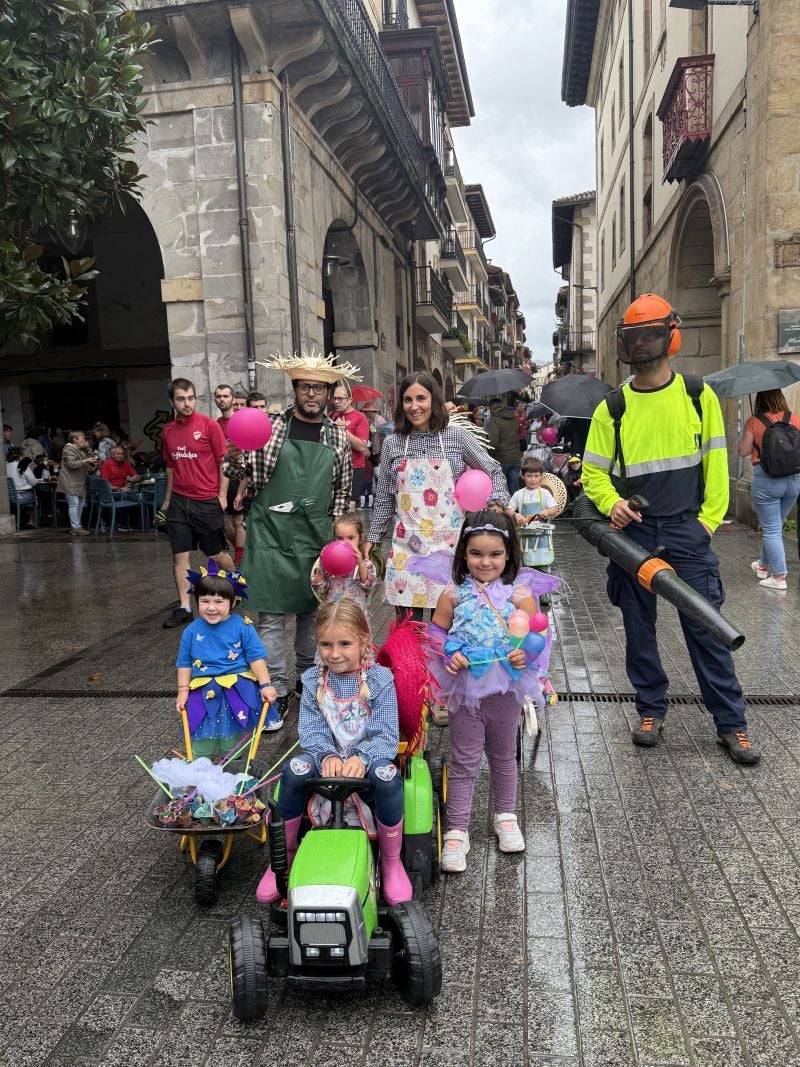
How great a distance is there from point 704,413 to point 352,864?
275cm

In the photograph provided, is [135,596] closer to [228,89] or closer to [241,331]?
[241,331]

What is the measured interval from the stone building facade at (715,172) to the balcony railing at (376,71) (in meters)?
4.60

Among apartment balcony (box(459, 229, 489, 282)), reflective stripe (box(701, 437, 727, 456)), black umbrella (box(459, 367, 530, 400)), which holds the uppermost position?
apartment balcony (box(459, 229, 489, 282))

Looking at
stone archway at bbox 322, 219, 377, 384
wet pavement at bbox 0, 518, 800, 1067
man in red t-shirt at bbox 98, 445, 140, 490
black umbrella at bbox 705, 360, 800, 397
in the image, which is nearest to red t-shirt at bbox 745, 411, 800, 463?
black umbrella at bbox 705, 360, 800, 397

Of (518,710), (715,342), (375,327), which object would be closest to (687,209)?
(715,342)

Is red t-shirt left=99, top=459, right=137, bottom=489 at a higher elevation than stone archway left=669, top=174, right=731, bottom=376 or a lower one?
lower

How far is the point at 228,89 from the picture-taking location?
11.4 m

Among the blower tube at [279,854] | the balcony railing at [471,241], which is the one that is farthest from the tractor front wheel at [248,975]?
the balcony railing at [471,241]

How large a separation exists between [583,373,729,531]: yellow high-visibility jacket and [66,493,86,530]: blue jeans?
36.4 ft

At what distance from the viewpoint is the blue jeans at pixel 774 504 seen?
25.1ft

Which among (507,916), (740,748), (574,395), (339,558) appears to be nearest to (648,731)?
(740,748)

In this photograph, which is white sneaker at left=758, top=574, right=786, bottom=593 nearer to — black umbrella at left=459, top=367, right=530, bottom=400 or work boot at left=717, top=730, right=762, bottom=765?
work boot at left=717, top=730, right=762, bottom=765

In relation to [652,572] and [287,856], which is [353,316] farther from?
[287,856]

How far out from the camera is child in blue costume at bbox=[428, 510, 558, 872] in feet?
10.2
